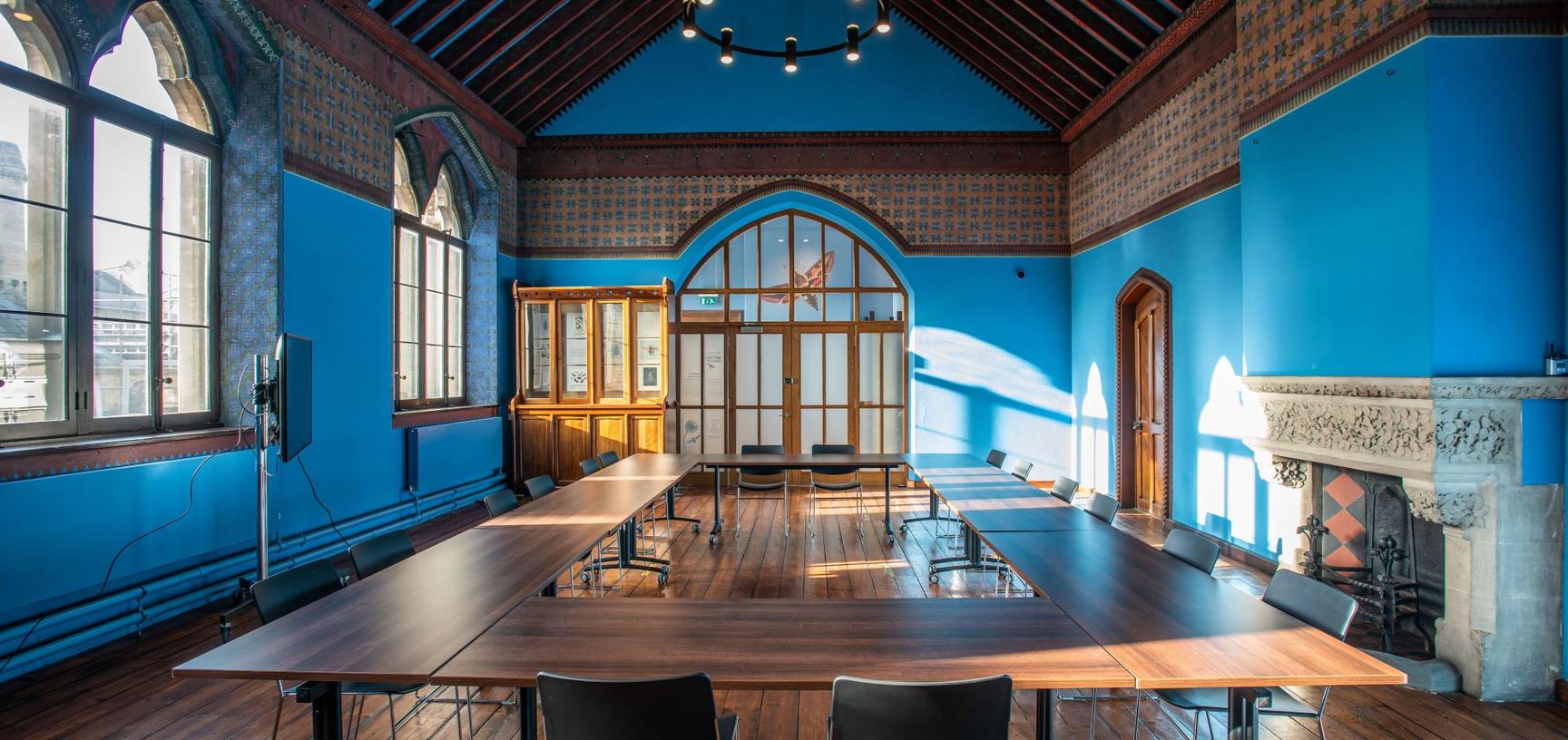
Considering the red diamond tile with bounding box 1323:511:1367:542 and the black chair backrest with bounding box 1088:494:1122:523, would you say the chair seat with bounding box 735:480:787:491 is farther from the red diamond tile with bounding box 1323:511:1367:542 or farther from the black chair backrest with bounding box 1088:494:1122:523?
the red diamond tile with bounding box 1323:511:1367:542

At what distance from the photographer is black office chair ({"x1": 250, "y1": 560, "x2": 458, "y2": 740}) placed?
105 inches


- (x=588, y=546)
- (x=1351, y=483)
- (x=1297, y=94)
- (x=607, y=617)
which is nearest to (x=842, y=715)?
(x=607, y=617)

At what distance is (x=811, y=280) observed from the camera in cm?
980

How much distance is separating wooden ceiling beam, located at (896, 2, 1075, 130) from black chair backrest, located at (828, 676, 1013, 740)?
839cm

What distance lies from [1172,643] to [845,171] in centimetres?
798

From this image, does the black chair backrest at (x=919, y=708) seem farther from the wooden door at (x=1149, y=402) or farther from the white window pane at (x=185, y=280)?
the wooden door at (x=1149, y=402)

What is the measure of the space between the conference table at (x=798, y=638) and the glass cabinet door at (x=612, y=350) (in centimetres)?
587

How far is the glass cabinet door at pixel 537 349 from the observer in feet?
30.2

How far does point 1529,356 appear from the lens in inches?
141

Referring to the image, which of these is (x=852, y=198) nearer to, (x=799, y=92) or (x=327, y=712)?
(x=799, y=92)

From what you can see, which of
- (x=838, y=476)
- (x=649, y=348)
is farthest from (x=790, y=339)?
(x=838, y=476)

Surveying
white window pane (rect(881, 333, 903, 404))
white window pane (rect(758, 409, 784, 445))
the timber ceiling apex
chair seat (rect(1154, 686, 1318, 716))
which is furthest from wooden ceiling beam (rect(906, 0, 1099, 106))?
chair seat (rect(1154, 686, 1318, 716))

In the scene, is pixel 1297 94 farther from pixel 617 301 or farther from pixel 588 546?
pixel 617 301

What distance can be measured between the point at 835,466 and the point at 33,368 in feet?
17.2
